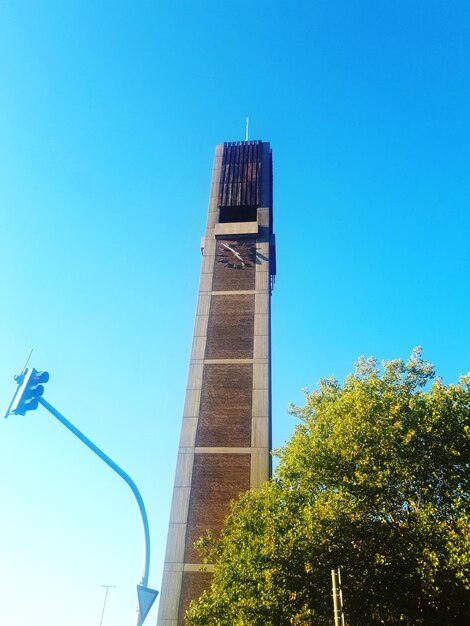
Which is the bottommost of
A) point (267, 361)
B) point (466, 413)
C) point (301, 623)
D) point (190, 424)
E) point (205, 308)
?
point (301, 623)

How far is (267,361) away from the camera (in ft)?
96.2

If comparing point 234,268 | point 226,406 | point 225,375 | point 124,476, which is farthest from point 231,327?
point 124,476

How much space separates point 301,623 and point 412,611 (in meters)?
3.98

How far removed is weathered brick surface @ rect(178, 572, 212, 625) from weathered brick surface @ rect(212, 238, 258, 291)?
58.3 ft

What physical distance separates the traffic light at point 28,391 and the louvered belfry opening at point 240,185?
29.7m

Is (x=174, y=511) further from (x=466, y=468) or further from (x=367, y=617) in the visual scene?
(x=466, y=468)

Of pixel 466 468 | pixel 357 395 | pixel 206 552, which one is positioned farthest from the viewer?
pixel 206 552

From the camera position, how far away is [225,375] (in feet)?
95.7

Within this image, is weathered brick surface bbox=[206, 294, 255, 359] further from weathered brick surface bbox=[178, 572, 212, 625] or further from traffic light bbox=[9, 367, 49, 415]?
traffic light bbox=[9, 367, 49, 415]

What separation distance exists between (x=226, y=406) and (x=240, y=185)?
751 inches

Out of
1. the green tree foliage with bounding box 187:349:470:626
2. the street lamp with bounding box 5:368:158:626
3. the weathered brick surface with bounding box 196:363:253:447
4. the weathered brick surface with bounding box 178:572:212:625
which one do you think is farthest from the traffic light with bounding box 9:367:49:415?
the weathered brick surface with bounding box 196:363:253:447

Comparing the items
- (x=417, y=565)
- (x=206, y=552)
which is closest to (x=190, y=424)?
(x=206, y=552)

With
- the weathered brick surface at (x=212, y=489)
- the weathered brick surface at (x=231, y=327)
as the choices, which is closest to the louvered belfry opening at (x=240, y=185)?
the weathered brick surface at (x=231, y=327)

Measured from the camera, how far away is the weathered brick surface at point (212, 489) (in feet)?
78.5
